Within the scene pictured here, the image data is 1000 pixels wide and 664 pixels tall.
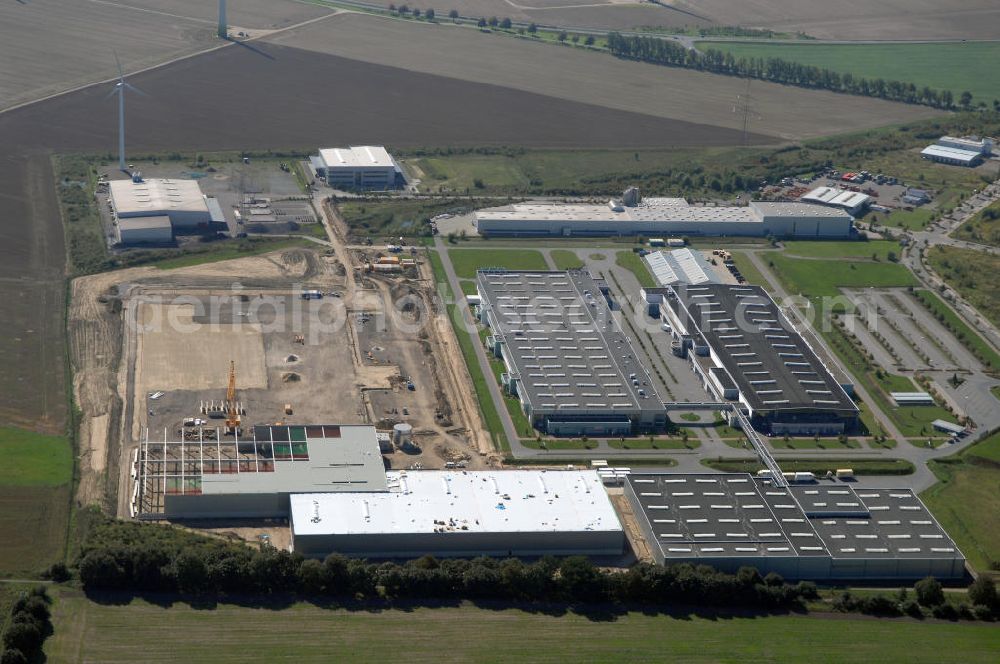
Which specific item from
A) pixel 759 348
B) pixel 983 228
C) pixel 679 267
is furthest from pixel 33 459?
pixel 983 228

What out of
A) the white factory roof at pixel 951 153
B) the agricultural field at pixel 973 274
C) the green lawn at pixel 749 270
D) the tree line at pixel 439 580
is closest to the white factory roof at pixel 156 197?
the green lawn at pixel 749 270

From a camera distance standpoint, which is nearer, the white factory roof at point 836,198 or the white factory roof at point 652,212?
the white factory roof at point 652,212

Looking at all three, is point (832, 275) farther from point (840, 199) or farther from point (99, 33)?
point (99, 33)

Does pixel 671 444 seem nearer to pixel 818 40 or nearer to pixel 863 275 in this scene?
pixel 863 275

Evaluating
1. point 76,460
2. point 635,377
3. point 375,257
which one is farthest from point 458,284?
point 76,460

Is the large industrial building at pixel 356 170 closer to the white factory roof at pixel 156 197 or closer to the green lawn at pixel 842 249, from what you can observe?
the white factory roof at pixel 156 197

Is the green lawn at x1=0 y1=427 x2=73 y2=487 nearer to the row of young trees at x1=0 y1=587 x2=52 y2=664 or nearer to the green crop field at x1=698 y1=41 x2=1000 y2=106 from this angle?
the row of young trees at x1=0 y1=587 x2=52 y2=664
